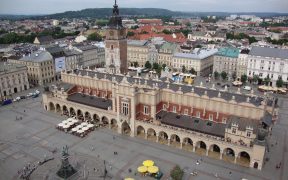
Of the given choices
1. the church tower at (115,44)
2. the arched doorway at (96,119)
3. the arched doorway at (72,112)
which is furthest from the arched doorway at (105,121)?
the church tower at (115,44)

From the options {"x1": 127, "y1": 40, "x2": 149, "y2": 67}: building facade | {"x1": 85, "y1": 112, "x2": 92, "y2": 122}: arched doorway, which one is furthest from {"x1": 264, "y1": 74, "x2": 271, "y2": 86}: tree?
{"x1": 85, "y1": 112, "x2": 92, "y2": 122}: arched doorway

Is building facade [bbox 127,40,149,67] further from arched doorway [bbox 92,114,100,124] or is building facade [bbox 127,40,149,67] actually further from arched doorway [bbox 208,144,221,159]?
arched doorway [bbox 208,144,221,159]

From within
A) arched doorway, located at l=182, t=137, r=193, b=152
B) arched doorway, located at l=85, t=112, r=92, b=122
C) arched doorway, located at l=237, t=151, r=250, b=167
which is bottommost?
arched doorway, located at l=237, t=151, r=250, b=167

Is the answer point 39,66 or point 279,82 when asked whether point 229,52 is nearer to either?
point 279,82

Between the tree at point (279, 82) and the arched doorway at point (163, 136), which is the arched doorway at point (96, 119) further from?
the tree at point (279, 82)

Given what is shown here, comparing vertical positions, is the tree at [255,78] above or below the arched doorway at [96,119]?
above

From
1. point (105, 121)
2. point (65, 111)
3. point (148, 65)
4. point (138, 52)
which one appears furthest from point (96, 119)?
point (138, 52)
